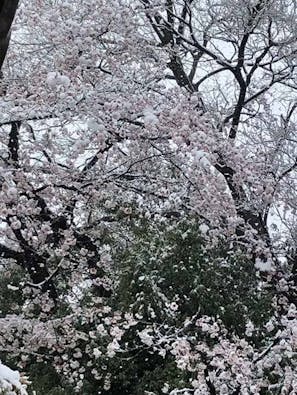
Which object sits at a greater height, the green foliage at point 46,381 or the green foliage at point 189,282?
the green foliage at point 189,282

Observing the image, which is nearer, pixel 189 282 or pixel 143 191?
pixel 189 282

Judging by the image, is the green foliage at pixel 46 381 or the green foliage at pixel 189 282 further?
the green foliage at pixel 46 381

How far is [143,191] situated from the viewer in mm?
8656

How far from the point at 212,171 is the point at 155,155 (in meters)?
1.03

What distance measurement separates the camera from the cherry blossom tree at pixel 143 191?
6.55m

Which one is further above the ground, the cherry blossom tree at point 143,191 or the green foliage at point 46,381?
the cherry blossom tree at point 143,191

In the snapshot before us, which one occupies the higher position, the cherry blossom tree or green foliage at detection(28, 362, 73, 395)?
the cherry blossom tree

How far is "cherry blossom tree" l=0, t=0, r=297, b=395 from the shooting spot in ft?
21.5

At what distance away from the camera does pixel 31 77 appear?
310 inches

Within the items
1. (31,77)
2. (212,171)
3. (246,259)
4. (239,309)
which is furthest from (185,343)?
(31,77)

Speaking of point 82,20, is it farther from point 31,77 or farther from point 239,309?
point 239,309

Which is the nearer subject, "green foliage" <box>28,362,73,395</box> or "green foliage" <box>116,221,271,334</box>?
"green foliage" <box>116,221,271,334</box>

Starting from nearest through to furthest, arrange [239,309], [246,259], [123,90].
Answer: [239,309]
[246,259]
[123,90]

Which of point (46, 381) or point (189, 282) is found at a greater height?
point (189, 282)
